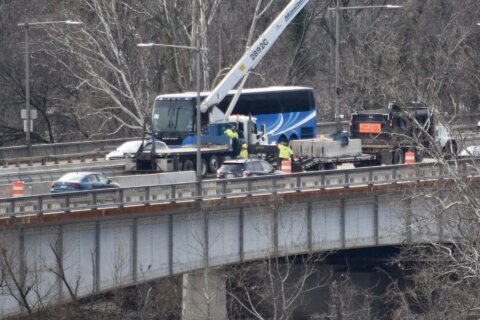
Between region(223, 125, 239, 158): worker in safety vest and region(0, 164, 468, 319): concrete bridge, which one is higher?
region(223, 125, 239, 158): worker in safety vest

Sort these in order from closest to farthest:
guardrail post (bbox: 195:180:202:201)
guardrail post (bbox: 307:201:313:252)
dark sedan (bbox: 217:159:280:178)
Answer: guardrail post (bbox: 195:180:202:201) → guardrail post (bbox: 307:201:313:252) → dark sedan (bbox: 217:159:280:178)

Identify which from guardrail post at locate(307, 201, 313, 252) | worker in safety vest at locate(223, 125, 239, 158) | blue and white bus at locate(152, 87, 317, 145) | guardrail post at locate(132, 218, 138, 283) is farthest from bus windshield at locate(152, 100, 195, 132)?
guardrail post at locate(132, 218, 138, 283)

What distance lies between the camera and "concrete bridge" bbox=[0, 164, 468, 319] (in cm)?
2955

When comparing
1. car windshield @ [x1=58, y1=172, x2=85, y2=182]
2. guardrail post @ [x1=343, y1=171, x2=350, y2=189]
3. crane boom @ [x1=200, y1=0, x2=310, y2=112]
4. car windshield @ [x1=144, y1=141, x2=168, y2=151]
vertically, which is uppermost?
crane boom @ [x1=200, y1=0, x2=310, y2=112]

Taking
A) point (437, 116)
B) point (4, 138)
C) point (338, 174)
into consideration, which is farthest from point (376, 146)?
point (437, 116)

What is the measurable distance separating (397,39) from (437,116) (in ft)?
180

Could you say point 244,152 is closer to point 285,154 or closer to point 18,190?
point 285,154

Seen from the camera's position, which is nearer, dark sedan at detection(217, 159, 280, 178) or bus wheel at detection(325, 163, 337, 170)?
dark sedan at detection(217, 159, 280, 178)

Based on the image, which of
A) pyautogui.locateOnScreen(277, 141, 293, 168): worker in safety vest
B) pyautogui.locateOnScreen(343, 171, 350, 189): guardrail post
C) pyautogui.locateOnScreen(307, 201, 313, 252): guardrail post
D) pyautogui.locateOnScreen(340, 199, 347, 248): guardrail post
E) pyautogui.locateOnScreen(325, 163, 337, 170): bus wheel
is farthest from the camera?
pyautogui.locateOnScreen(325, 163, 337, 170): bus wheel

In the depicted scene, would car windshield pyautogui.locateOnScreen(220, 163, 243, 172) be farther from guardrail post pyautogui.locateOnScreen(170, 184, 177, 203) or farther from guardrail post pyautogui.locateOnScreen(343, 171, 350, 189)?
guardrail post pyautogui.locateOnScreen(170, 184, 177, 203)

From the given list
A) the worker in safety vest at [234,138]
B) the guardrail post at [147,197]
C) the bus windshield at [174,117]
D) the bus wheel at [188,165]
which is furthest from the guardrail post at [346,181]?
the bus windshield at [174,117]

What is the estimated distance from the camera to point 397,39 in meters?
71.8

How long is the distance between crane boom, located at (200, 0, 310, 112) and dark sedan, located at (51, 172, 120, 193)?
1115 cm

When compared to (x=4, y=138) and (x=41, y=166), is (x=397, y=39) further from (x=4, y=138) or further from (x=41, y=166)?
(x=41, y=166)
